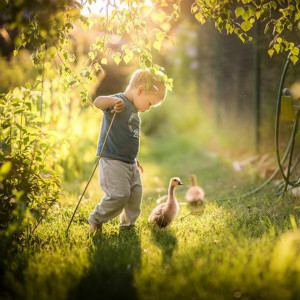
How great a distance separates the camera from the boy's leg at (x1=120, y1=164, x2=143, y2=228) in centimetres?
362

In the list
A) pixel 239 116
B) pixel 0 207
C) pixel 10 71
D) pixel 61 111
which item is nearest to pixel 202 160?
pixel 239 116

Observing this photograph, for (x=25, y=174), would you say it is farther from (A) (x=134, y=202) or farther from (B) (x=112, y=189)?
(A) (x=134, y=202)

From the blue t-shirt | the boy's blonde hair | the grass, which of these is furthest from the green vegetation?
the blue t-shirt

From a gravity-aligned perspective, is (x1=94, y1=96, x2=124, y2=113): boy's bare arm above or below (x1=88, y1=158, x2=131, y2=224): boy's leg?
above

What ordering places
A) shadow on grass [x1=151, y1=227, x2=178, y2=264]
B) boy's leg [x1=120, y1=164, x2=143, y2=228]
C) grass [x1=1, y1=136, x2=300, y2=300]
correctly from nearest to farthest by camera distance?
grass [x1=1, y1=136, x2=300, y2=300] < shadow on grass [x1=151, y1=227, x2=178, y2=264] < boy's leg [x1=120, y1=164, x2=143, y2=228]

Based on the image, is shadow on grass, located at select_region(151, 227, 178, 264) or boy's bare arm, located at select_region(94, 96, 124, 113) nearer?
shadow on grass, located at select_region(151, 227, 178, 264)

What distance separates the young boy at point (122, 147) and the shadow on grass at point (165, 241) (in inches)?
12.6

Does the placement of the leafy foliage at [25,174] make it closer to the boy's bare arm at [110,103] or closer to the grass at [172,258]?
the grass at [172,258]

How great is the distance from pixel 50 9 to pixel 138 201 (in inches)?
68.4

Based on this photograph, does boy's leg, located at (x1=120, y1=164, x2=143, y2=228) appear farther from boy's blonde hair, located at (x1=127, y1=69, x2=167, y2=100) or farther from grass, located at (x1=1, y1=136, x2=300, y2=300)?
boy's blonde hair, located at (x1=127, y1=69, x2=167, y2=100)

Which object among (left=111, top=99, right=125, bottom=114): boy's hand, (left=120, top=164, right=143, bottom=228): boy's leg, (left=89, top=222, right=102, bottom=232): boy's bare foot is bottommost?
(left=89, top=222, right=102, bottom=232): boy's bare foot

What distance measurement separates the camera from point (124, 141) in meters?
3.50

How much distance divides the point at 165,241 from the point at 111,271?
67cm

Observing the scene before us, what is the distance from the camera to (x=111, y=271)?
256 cm
